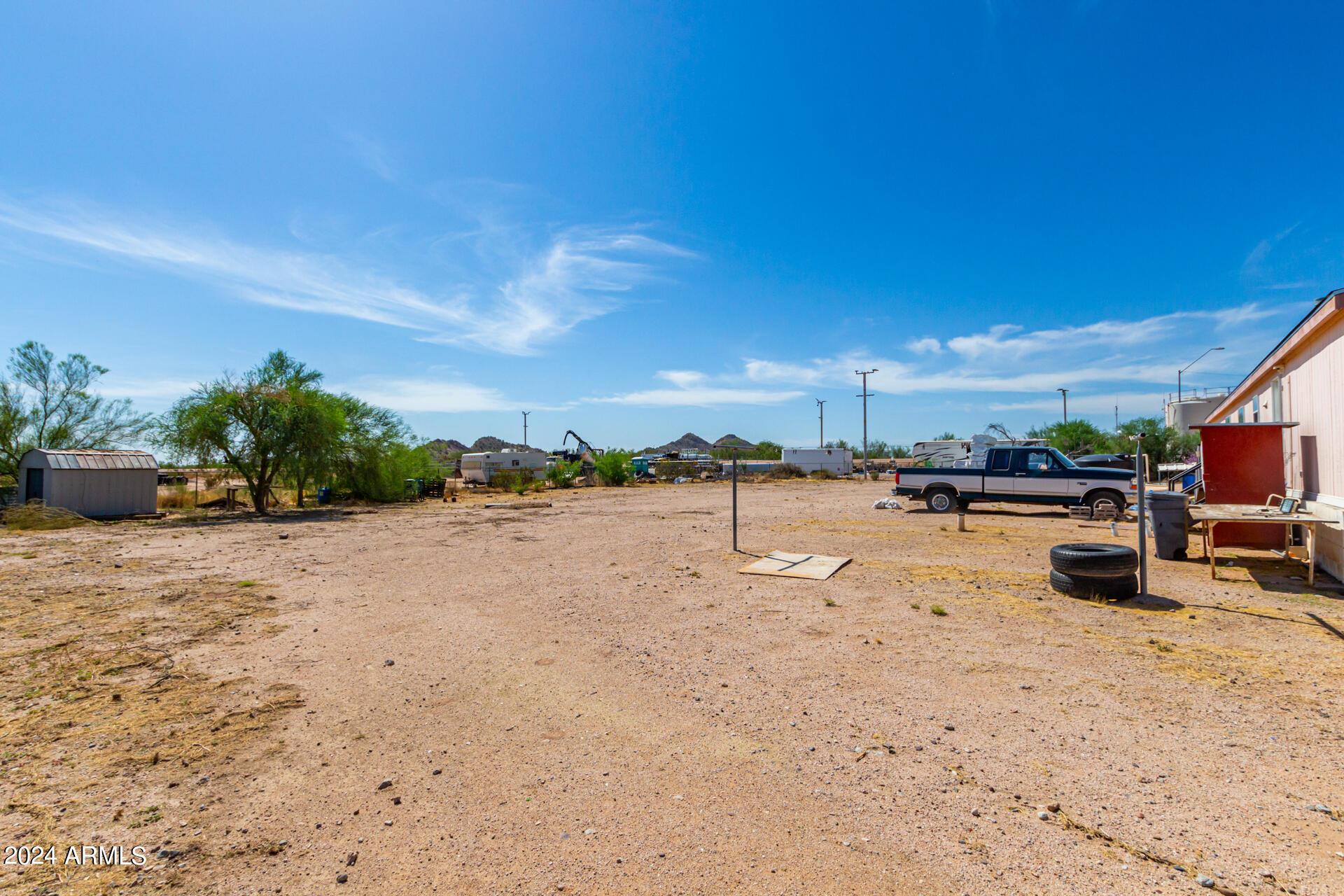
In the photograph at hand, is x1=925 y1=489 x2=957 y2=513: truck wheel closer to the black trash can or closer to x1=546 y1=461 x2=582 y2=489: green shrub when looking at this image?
the black trash can

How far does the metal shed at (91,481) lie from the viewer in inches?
762

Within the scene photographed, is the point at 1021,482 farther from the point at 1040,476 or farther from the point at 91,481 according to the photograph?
the point at 91,481

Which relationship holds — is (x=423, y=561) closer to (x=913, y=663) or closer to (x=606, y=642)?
(x=606, y=642)

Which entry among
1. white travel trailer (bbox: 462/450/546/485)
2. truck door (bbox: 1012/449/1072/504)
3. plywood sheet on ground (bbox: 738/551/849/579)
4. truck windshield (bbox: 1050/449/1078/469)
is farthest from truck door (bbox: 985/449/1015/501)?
white travel trailer (bbox: 462/450/546/485)

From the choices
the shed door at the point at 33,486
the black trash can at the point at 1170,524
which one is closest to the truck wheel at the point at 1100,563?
the black trash can at the point at 1170,524

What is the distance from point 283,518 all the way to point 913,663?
73.8ft

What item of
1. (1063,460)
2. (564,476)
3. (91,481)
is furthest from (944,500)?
(91,481)

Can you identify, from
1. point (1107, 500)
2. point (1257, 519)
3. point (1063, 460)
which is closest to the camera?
point (1257, 519)

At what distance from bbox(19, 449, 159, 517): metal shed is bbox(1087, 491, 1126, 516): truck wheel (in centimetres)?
3060

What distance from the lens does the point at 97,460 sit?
67.0ft

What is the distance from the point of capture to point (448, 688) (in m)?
Answer: 5.09

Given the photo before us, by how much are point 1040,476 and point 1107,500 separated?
1.67 metres

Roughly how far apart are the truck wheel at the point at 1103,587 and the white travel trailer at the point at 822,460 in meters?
42.4

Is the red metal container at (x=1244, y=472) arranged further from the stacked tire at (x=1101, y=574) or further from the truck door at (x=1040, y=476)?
the truck door at (x=1040, y=476)
